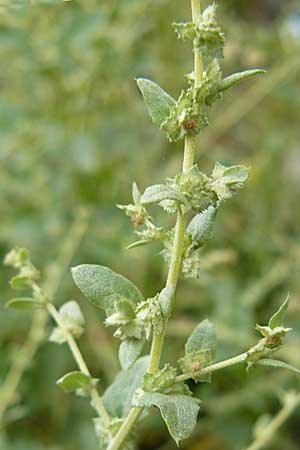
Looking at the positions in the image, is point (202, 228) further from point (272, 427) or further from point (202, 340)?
point (272, 427)

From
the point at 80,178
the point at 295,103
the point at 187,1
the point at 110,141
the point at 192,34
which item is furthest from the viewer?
the point at 187,1

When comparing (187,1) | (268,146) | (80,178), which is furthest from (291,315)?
(187,1)

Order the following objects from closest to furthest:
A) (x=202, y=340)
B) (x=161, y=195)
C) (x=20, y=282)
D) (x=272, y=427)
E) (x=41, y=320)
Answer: (x=161, y=195) < (x=202, y=340) < (x=20, y=282) < (x=272, y=427) < (x=41, y=320)

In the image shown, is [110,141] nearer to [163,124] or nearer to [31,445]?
[31,445]

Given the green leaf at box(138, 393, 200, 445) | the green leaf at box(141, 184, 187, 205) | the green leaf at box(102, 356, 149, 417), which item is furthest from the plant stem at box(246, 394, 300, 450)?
the green leaf at box(141, 184, 187, 205)

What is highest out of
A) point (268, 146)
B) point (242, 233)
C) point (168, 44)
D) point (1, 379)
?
point (168, 44)

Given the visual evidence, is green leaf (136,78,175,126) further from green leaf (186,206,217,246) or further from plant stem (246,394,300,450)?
plant stem (246,394,300,450)

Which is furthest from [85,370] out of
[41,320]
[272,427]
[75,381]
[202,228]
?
[41,320]

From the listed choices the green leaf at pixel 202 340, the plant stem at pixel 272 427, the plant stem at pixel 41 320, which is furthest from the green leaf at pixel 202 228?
the plant stem at pixel 41 320
